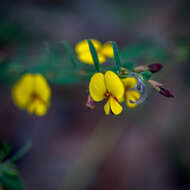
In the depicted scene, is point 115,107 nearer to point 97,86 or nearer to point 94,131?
point 97,86

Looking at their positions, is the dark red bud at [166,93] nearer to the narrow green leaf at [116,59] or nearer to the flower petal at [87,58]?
the narrow green leaf at [116,59]

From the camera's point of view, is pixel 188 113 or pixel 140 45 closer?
pixel 140 45

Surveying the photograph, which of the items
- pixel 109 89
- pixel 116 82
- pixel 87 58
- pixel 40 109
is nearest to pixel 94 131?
pixel 40 109

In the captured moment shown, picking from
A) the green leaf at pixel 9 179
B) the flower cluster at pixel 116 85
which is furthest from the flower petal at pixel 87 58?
the green leaf at pixel 9 179

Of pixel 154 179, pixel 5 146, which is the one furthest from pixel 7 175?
pixel 154 179

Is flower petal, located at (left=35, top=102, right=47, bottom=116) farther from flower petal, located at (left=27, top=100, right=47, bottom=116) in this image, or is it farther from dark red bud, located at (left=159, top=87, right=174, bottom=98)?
dark red bud, located at (left=159, top=87, right=174, bottom=98)

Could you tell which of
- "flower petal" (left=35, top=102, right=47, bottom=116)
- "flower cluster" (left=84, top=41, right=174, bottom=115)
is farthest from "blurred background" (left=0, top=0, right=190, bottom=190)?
"flower cluster" (left=84, top=41, right=174, bottom=115)

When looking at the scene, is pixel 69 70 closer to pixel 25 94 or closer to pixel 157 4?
pixel 25 94
